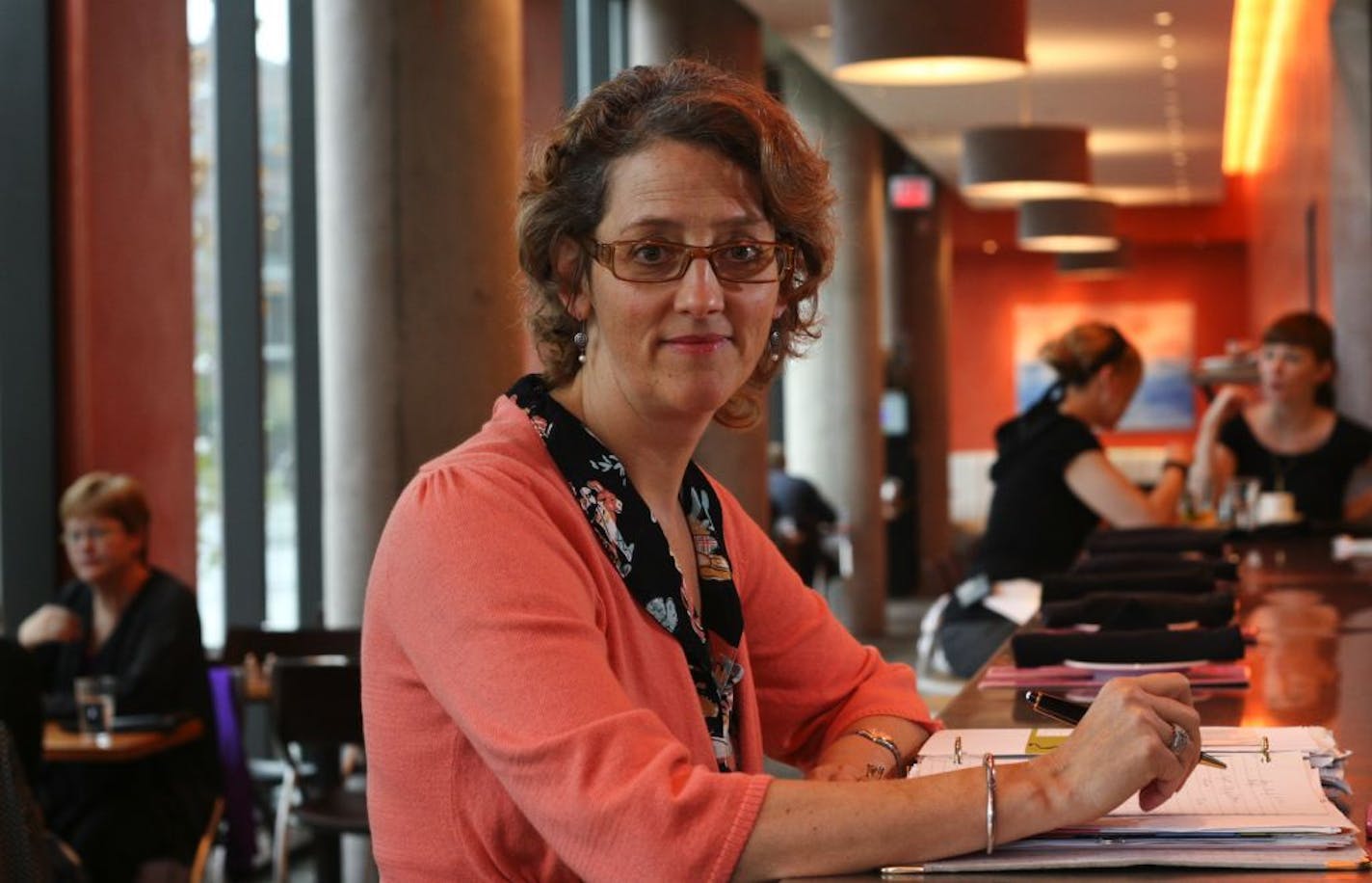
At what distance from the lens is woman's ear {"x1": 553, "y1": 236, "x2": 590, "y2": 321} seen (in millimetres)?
1733

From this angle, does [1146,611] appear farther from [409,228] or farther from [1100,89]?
[1100,89]

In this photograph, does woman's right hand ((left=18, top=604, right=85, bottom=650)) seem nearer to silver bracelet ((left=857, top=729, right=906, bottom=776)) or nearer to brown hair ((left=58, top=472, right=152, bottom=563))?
brown hair ((left=58, top=472, right=152, bottom=563))

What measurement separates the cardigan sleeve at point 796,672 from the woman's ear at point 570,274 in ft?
1.14

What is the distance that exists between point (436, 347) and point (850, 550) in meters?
9.11

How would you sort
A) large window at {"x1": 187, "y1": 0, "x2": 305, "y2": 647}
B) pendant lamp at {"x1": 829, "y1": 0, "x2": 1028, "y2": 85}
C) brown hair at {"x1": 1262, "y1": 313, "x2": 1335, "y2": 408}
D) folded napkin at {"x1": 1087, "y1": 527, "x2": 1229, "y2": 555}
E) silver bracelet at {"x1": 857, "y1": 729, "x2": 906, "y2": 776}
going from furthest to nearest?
large window at {"x1": 187, "y1": 0, "x2": 305, "y2": 647}, pendant lamp at {"x1": 829, "y1": 0, "x2": 1028, "y2": 85}, brown hair at {"x1": 1262, "y1": 313, "x2": 1335, "y2": 408}, folded napkin at {"x1": 1087, "y1": 527, "x2": 1229, "y2": 555}, silver bracelet at {"x1": 857, "y1": 729, "x2": 906, "y2": 776}

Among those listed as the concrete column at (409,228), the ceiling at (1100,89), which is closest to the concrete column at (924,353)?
the ceiling at (1100,89)

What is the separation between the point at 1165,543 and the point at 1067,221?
1032cm

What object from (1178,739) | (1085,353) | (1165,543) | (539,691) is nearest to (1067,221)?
(1085,353)

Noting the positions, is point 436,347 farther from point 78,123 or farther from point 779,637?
point 779,637

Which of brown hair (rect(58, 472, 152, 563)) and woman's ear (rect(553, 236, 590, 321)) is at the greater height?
woman's ear (rect(553, 236, 590, 321))

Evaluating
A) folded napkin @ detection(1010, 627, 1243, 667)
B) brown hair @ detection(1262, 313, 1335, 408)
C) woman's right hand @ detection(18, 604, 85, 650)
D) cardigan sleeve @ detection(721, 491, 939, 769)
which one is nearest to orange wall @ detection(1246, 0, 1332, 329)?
brown hair @ detection(1262, 313, 1335, 408)

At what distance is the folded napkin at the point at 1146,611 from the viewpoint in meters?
2.54

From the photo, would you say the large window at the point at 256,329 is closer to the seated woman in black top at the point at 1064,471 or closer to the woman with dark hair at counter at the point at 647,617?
the seated woman in black top at the point at 1064,471

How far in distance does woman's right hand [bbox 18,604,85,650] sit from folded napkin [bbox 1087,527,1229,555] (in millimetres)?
2792
